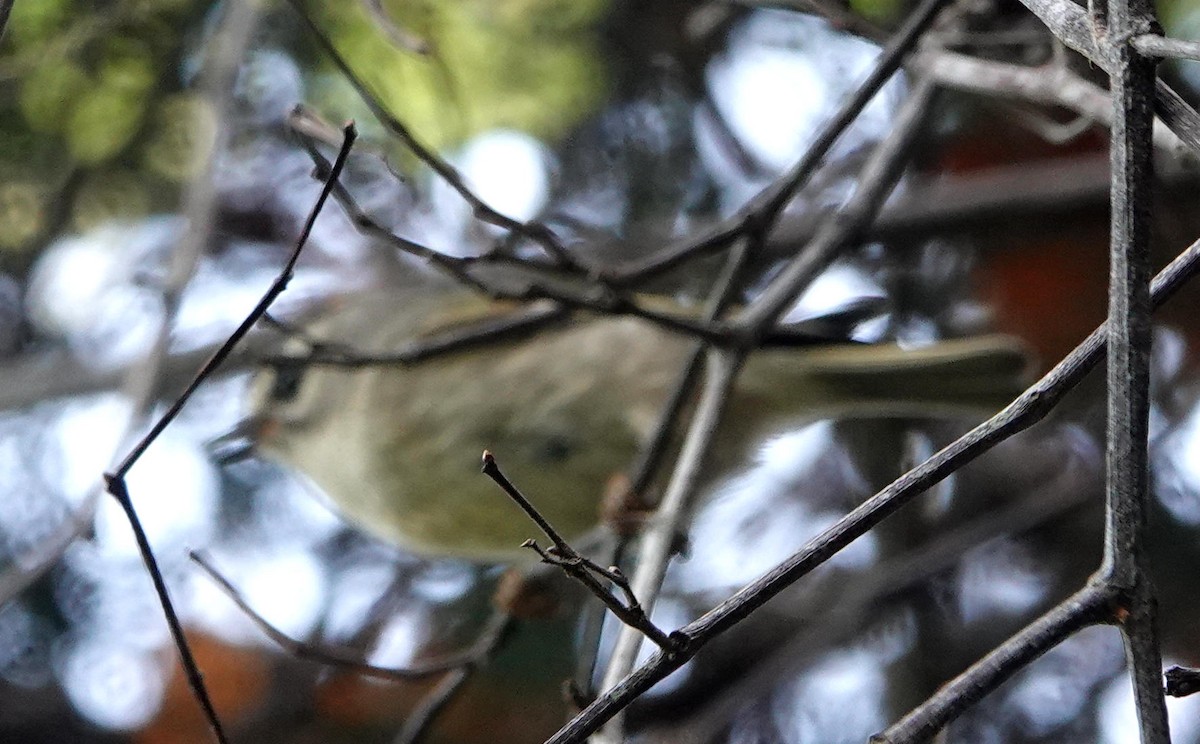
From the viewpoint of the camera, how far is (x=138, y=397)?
258 cm

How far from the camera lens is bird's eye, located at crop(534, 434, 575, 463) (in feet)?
12.4

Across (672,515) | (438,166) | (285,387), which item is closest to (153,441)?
(438,166)

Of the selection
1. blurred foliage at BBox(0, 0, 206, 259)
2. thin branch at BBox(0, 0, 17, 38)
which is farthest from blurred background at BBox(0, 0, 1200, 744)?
thin branch at BBox(0, 0, 17, 38)

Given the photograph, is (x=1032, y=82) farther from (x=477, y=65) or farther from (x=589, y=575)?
(x=477, y=65)

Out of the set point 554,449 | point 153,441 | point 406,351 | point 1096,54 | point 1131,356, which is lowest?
point 1131,356

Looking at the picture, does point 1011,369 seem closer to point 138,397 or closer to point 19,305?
point 138,397

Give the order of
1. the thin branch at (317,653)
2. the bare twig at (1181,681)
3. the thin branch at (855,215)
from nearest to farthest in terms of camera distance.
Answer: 1. the bare twig at (1181,681)
2. the thin branch at (317,653)
3. the thin branch at (855,215)

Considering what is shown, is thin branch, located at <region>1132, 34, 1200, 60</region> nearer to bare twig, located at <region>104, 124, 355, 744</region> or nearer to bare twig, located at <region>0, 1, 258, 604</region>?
bare twig, located at <region>104, 124, 355, 744</region>

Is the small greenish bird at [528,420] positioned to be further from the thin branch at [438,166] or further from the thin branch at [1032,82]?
the thin branch at [438,166]

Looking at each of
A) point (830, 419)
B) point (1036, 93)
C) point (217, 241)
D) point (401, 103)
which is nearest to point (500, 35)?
point (401, 103)

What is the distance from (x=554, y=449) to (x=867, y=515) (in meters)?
2.64

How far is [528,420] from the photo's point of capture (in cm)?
382

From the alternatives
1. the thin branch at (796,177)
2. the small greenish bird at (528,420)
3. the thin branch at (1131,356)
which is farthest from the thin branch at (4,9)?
the small greenish bird at (528,420)

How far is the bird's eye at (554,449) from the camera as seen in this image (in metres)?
3.77
